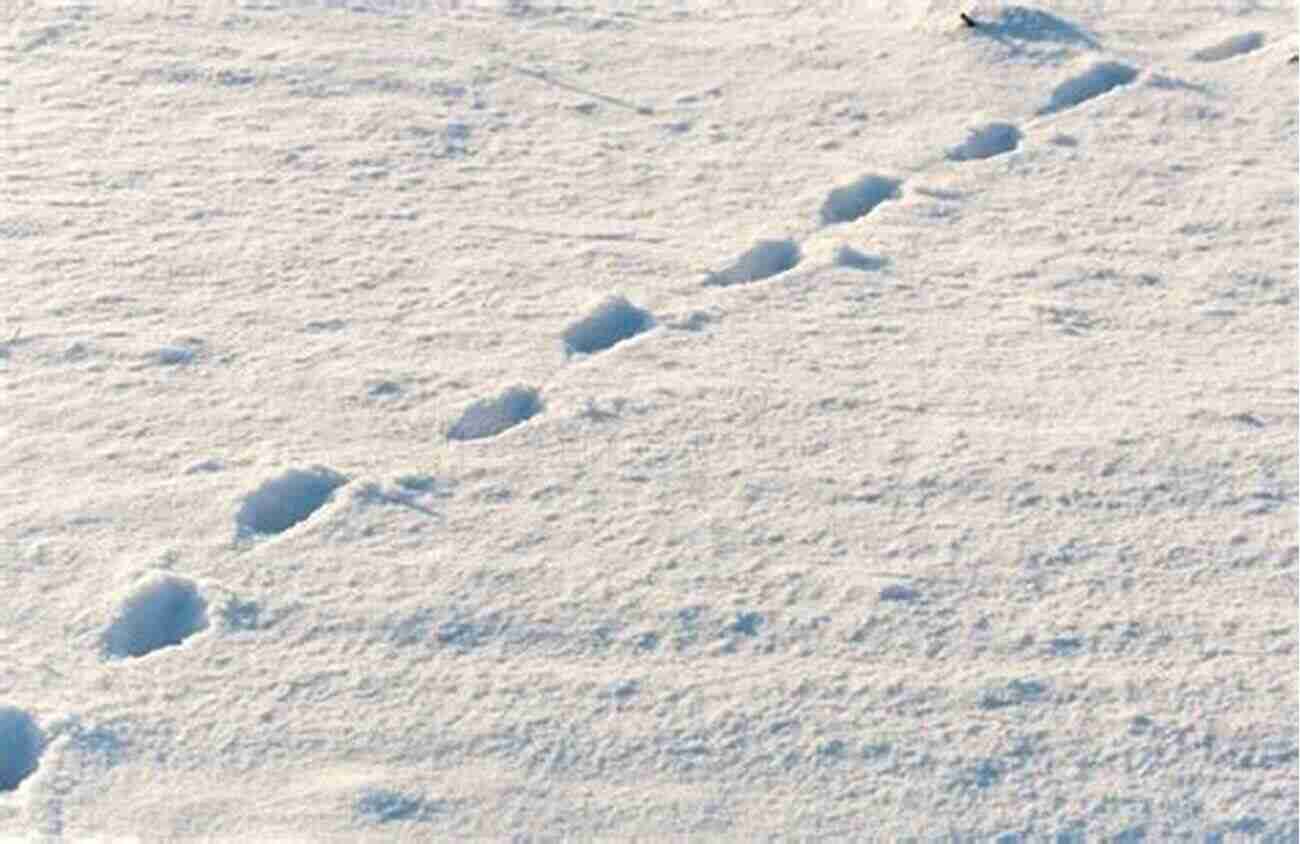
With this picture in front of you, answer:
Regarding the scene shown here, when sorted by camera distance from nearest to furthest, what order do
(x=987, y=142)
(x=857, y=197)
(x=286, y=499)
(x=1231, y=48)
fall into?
(x=286, y=499) < (x=857, y=197) < (x=987, y=142) < (x=1231, y=48)

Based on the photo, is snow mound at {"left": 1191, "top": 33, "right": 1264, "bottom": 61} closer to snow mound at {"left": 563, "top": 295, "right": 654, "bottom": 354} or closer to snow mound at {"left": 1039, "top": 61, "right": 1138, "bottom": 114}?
snow mound at {"left": 1039, "top": 61, "right": 1138, "bottom": 114}

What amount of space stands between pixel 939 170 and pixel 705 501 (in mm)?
1175

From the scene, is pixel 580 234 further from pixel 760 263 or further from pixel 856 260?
pixel 856 260

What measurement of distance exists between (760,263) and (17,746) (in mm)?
1625

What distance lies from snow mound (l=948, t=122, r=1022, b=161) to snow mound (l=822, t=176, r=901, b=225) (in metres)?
0.18

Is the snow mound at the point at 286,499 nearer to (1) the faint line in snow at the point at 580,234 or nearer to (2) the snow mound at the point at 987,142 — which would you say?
(1) the faint line in snow at the point at 580,234

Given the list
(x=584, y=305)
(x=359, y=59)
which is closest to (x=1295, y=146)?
(x=584, y=305)

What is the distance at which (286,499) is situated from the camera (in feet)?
11.5

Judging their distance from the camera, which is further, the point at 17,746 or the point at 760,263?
the point at 760,263

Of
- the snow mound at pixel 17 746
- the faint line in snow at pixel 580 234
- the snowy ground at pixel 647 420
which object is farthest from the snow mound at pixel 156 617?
the faint line in snow at pixel 580 234

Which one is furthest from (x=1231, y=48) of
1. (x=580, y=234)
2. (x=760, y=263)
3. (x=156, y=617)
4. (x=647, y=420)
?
(x=156, y=617)

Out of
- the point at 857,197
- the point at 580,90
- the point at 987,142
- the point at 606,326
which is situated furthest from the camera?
the point at 580,90

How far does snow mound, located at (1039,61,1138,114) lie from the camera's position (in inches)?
183

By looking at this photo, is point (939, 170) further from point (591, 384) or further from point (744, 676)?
point (744, 676)
